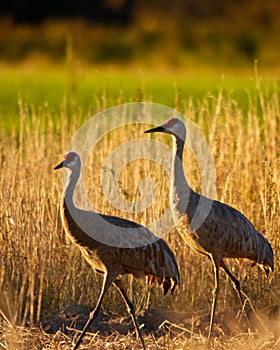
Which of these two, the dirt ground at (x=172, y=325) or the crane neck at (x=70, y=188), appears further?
the dirt ground at (x=172, y=325)

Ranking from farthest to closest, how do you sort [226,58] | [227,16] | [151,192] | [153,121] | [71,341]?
[227,16] < [226,58] < [153,121] < [151,192] < [71,341]

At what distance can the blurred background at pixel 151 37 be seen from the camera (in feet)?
122

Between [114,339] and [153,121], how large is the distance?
332 cm

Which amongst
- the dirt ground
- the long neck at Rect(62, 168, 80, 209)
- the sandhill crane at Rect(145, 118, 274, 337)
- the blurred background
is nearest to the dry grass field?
the dirt ground

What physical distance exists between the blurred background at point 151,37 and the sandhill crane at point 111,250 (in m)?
25.1

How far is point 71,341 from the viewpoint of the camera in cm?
750

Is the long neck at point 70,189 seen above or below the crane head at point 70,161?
below

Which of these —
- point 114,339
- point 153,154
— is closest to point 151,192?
point 153,154

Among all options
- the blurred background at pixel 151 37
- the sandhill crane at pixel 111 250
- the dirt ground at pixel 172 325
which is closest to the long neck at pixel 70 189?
the sandhill crane at pixel 111 250

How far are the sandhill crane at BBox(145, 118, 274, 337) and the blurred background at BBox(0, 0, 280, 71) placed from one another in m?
24.7

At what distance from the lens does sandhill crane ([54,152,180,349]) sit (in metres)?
7.16

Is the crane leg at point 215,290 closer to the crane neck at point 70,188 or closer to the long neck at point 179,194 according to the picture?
the long neck at point 179,194

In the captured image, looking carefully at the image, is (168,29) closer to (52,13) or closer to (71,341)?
(52,13)

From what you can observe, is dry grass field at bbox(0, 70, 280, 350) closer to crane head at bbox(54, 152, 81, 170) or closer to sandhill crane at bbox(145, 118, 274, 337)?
sandhill crane at bbox(145, 118, 274, 337)
